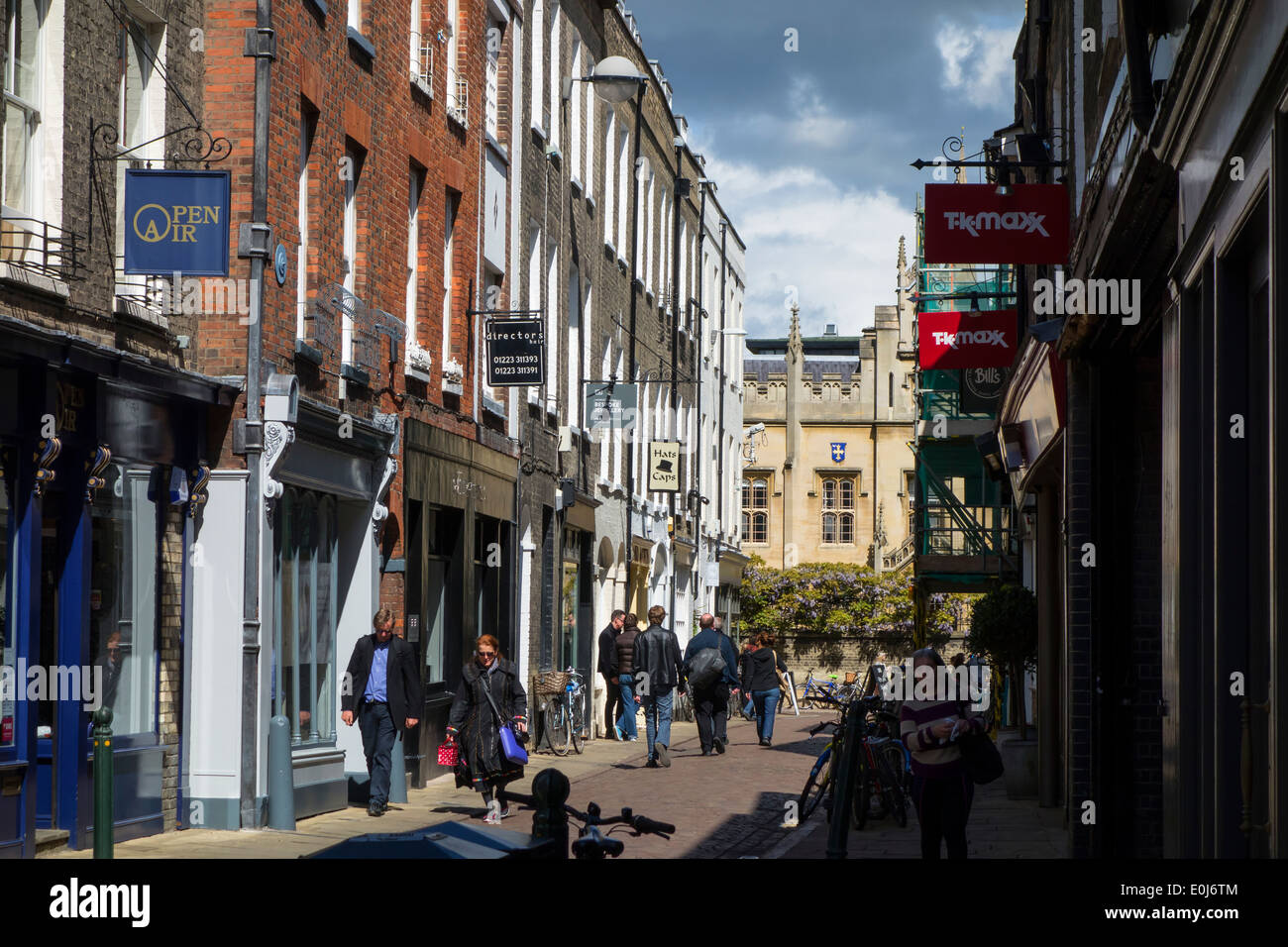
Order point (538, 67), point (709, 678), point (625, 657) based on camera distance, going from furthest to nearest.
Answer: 1. point (538, 67)
2. point (625, 657)
3. point (709, 678)

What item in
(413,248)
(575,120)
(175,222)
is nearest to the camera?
(175,222)

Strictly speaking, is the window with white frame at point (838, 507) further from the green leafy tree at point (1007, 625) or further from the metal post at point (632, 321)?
the green leafy tree at point (1007, 625)

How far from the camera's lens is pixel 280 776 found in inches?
551

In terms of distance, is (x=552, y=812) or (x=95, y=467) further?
(x=95, y=467)

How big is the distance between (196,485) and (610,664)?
11947mm

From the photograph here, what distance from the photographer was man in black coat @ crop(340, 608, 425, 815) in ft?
50.4

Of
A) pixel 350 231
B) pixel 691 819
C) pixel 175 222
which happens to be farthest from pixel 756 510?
pixel 175 222

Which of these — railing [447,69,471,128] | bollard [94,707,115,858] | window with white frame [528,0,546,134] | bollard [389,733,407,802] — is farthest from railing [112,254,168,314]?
window with white frame [528,0,546,134]

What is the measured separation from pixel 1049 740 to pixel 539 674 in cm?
858

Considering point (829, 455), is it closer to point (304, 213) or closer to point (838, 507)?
point (838, 507)

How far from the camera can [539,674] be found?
79.0ft

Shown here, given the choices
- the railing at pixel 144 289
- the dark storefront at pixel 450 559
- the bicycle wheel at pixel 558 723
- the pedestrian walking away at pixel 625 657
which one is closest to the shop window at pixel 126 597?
the railing at pixel 144 289

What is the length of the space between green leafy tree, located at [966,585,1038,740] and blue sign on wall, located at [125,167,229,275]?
9.95 meters
